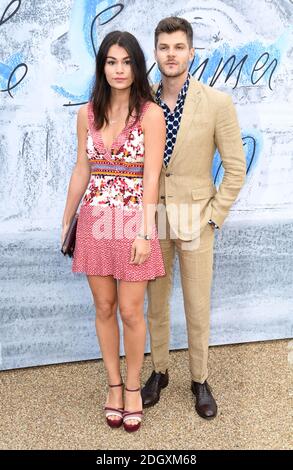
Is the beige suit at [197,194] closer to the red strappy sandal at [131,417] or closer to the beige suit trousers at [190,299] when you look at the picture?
the beige suit trousers at [190,299]

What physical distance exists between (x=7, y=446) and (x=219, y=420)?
983 millimetres

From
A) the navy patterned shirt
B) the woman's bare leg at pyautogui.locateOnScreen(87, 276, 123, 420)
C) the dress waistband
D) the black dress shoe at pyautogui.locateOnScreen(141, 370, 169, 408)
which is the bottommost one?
the black dress shoe at pyautogui.locateOnScreen(141, 370, 169, 408)

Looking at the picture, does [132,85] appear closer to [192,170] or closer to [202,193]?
[192,170]

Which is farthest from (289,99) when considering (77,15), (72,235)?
(72,235)

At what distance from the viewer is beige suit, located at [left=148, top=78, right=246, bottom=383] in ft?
8.15

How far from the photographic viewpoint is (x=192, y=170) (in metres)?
2.55

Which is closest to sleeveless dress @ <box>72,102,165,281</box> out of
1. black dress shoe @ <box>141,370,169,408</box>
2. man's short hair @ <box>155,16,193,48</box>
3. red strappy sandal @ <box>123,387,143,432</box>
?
man's short hair @ <box>155,16,193,48</box>

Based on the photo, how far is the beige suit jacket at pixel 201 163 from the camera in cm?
248

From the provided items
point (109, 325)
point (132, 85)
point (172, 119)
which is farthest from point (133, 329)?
point (132, 85)

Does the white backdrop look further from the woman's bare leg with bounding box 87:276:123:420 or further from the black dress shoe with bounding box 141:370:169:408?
the woman's bare leg with bounding box 87:276:123:420

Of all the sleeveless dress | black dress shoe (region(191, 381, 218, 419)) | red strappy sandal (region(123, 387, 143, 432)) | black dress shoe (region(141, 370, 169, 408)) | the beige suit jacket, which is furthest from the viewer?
black dress shoe (region(141, 370, 169, 408))

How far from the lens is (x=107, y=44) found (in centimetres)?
229

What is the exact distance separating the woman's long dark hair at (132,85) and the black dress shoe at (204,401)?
137cm

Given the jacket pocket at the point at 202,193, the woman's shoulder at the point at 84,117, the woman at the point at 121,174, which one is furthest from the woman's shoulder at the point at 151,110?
the jacket pocket at the point at 202,193
